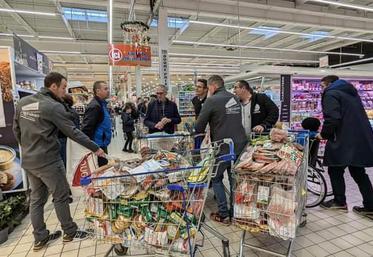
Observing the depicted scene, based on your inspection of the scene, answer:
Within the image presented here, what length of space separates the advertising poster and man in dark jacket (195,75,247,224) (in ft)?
8.24

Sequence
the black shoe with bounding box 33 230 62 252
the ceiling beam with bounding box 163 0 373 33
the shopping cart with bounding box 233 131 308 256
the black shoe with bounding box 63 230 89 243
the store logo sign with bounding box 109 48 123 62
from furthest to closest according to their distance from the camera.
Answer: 1. the ceiling beam with bounding box 163 0 373 33
2. the store logo sign with bounding box 109 48 123 62
3. the black shoe with bounding box 63 230 89 243
4. the black shoe with bounding box 33 230 62 252
5. the shopping cart with bounding box 233 131 308 256

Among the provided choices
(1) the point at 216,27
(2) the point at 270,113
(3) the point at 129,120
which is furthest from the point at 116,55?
(1) the point at 216,27

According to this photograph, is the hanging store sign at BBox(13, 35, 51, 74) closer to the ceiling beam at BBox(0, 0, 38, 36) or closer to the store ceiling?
the store ceiling

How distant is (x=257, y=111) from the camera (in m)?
3.54

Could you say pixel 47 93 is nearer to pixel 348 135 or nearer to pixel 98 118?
pixel 98 118

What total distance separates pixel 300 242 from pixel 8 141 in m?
3.73

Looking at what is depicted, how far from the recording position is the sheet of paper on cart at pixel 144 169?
5.71 feet

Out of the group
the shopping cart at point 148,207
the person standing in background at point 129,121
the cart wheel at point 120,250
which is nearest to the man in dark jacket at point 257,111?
the shopping cart at point 148,207

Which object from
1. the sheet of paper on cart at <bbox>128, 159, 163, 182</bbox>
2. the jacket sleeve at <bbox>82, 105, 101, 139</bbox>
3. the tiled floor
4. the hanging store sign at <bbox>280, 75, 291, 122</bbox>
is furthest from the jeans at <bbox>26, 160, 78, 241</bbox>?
the hanging store sign at <bbox>280, 75, 291, 122</bbox>

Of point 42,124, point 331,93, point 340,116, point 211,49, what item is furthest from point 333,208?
point 211,49

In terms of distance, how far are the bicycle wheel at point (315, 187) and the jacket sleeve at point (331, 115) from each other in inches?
22.6

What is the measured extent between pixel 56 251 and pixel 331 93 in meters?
3.40

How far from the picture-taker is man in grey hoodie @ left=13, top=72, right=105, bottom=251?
7.75ft

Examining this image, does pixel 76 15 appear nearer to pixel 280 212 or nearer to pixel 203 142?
pixel 203 142
